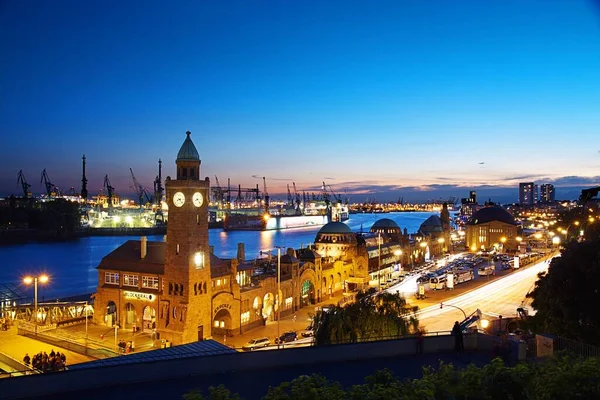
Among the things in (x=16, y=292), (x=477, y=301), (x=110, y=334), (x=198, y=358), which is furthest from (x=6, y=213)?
(x=198, y=358)

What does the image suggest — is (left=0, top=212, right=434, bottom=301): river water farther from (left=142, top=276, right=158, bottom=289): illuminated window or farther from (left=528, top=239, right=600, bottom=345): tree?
(left=528, top=239, right=600, bottom=345): tree

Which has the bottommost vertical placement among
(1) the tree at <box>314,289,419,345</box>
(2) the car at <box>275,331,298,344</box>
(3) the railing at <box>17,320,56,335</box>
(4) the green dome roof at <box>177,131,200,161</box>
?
(2) the car at <box>275,331,298,344</box>

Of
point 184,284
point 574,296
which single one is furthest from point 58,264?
point 574,296

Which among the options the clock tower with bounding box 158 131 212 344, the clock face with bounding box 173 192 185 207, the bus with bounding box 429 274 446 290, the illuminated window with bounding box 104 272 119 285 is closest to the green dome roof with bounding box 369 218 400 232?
the bus with bounding box 429 274 446 290

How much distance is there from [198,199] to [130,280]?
30.9ft

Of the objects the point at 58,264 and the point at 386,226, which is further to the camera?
the point at 58,264

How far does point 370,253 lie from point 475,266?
62.1ft

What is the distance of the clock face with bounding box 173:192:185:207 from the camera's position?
1436 inches

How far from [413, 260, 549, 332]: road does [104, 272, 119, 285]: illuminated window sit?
24.4m

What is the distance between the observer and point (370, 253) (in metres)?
67.8

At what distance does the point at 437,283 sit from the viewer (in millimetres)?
55438

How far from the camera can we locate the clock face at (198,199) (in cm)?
3678

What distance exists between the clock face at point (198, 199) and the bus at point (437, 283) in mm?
29649

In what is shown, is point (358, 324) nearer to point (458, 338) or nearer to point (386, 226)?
point (458, 338)
